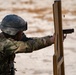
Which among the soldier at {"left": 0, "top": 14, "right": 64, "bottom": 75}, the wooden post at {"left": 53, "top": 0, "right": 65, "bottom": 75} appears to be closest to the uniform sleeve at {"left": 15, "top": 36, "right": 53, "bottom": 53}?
the soldier at {"left": 0, "top": 14, "right": 64, "bottom": 75}

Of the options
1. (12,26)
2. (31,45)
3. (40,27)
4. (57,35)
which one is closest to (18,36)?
(12,26)

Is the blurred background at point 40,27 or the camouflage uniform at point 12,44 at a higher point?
the camouflage uniform at point 12,44

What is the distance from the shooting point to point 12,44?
4.02 m

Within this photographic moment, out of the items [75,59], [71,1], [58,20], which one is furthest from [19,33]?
[71,1]

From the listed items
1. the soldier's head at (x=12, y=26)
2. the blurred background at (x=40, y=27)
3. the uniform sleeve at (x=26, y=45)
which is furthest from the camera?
the blurred background at (x=40, y=27)

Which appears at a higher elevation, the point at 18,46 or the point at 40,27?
the point at 18,46

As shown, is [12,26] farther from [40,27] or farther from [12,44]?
[40,27]

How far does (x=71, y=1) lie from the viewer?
13945 millimetres

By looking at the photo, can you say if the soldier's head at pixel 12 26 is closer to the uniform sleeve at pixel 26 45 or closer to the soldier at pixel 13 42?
the soldier at pixel 13 42

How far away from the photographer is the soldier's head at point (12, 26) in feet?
13.5

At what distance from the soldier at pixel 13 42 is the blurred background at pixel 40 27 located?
3.05 m

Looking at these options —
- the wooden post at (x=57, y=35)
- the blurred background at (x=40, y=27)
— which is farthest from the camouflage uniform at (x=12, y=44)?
the blurred background at (x=40, y=27)

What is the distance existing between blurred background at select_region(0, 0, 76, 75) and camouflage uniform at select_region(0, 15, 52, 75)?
3058 mm

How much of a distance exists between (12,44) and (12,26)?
26 cm
